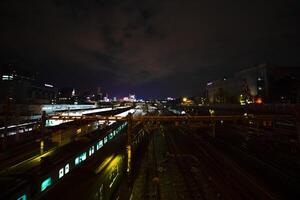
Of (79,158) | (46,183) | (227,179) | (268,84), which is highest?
(268,84)

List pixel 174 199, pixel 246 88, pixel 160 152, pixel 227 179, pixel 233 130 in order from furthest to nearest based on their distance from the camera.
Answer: pixel 246 88
pixel 233 130
pixel 160 152
pixel 227 179
pixel 174 199

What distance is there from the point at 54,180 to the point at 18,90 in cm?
7654

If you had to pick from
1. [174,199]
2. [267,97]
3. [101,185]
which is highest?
[267,97]

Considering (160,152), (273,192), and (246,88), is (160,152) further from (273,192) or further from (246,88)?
(246,88)

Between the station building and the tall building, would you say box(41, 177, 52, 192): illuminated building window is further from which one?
the station building

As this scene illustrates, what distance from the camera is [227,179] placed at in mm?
14375

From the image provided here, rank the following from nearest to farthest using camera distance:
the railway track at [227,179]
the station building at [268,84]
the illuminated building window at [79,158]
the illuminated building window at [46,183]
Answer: the illuminated building window at [46,183] < the railway track at [227,179] < the illuminated building window at [79,158] < the station building at [268,84]

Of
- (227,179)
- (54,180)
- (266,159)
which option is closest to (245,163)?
(266,159)

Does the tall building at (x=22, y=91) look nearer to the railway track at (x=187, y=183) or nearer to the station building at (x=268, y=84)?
the railway track at (x=187, y=183)

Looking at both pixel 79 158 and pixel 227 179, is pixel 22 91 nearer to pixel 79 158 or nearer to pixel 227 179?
pixel 79 158

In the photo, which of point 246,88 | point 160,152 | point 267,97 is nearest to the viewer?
point 160,152

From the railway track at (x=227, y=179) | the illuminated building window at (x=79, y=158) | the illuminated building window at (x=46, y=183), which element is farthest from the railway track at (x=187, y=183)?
the illuminated building window at (x=46, y=183)

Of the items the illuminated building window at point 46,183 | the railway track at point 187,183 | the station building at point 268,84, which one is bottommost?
the railway track at point 187,183

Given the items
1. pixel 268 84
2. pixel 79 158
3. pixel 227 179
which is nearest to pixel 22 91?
pixel 79 158
